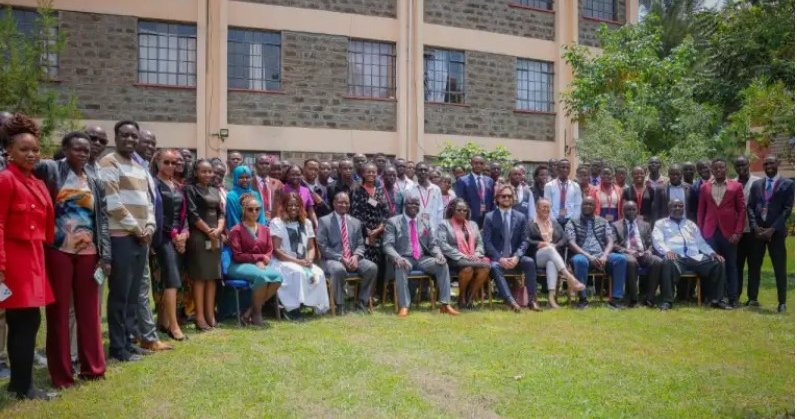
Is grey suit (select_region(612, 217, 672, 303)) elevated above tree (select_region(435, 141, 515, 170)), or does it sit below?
below

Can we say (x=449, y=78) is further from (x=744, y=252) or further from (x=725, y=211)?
(x=744, y=252)

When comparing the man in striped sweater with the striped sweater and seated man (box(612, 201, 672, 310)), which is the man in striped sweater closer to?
the striped sweater

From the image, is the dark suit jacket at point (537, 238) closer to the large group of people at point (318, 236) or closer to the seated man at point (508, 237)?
the large group of people at point (318, 236)

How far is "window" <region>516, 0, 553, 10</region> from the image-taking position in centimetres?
2130

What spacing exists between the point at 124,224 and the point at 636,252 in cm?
755

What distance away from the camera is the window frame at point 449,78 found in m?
19.9

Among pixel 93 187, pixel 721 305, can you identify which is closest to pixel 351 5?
pixel 721 305

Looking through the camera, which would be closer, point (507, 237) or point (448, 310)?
point (448, 310)

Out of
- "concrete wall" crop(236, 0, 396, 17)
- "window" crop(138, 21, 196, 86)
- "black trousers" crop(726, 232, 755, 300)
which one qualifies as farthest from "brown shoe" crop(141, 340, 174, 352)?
Result: "concrete wall" crop(236, 0, 396, 17)

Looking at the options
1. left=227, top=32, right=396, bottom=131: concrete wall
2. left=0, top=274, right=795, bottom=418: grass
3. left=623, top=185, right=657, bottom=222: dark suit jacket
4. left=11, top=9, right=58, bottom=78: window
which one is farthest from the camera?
left=227, top=32, right=396, bottom=131: concrete wall

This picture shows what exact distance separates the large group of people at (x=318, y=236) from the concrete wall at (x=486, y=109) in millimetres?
6642

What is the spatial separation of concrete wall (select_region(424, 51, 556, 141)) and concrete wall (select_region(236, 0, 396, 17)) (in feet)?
8.04

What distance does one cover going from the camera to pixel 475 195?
1192 centimetres

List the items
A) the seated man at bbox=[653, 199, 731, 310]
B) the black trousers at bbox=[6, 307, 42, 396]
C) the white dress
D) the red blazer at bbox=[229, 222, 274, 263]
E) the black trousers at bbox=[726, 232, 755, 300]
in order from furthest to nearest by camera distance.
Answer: the black trousers at bbox=[726, 232, 755, 300] < the seated man at bbox=[653, 199, 731, 310] < the white dress < the red blazer at bbox=[229, 222, 274, 263] < the black trousers at bbox=[6, 307, 42, 396]
